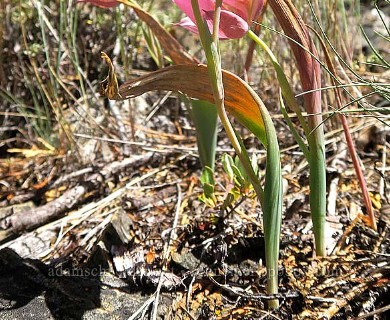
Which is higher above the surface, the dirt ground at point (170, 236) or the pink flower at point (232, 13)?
the pink flower at point (232, 13)

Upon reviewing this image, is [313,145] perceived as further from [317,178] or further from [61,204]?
[61,204]

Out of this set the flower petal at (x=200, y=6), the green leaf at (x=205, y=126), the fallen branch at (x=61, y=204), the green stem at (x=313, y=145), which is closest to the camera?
the flower petal at (x=200, y=6)

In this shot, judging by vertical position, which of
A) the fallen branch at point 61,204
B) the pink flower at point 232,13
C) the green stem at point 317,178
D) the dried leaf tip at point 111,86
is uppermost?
the pink flower at point 232,13

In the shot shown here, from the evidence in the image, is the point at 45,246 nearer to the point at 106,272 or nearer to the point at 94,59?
the point at 106,272

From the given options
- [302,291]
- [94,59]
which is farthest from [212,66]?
[94,59]

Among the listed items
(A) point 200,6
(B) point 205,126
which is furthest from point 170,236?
(A) point 200,6

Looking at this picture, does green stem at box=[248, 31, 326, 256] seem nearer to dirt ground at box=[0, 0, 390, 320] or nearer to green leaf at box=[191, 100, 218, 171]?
dirt ground at box=[0, 0, 390, 320]

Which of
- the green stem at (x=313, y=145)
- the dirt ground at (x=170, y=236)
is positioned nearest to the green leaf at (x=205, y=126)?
the dirt ground at (x=170, y=236)

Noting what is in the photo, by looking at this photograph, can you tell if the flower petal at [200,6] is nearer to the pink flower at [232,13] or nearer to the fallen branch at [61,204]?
the pink flower at [232,13]

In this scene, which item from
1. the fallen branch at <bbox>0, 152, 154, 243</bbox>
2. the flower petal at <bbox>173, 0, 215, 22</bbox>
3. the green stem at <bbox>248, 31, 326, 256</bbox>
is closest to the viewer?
the flower petal at <bbox>173, 0, 215, 22</bbox>

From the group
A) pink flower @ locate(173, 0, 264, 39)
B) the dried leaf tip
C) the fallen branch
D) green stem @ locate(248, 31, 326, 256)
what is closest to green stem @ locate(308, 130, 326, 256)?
green stem @ locate(248, 31, 326, 256)
